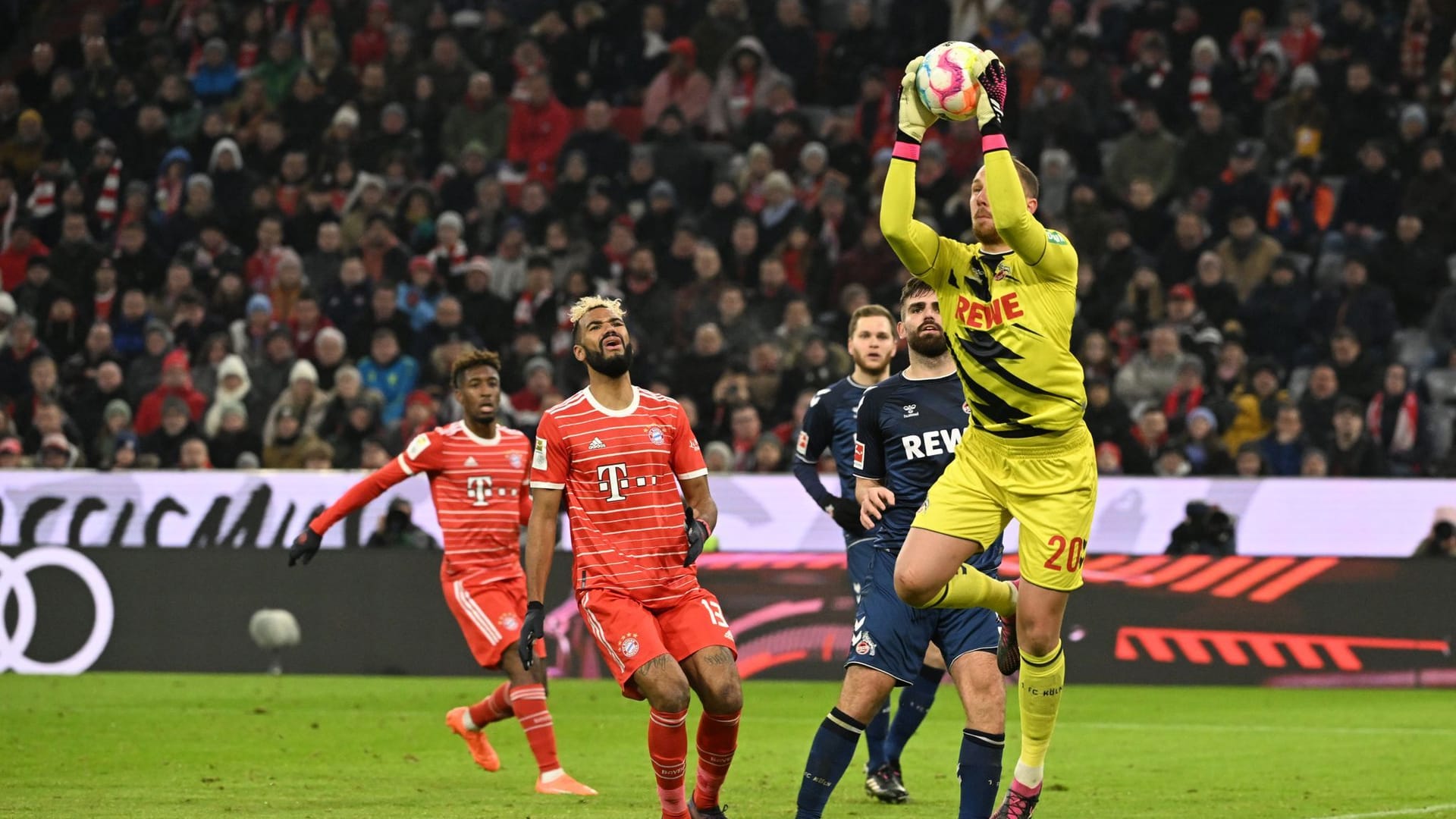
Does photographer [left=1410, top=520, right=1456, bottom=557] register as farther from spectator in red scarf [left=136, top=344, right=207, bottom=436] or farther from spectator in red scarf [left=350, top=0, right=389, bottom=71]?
spectator in red scarf [left=350, top=0, right=389, bottom=71]

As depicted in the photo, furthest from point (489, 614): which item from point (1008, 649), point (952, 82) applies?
point (952, 82)

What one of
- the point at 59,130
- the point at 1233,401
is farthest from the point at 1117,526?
the point at 59,130

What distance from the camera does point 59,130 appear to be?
81.5 ft

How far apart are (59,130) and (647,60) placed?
7727mm

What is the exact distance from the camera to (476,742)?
37.2ft

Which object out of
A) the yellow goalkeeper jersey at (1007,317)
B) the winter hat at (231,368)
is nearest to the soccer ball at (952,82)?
the yellow goalkeeper jersey at (1007,317)

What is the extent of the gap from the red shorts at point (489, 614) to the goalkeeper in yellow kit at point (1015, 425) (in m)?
3.82

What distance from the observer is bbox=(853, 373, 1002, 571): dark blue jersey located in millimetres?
8766

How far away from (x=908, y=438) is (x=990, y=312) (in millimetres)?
1261

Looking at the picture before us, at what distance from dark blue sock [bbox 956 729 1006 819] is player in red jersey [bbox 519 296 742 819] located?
998mm

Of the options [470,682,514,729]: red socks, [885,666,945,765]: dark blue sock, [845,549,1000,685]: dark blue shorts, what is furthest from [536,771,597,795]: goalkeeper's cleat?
[845,549,1000,685]: dark blue shorts

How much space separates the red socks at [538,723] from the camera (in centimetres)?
1052

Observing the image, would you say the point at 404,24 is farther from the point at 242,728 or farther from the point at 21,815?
the point at 21,815

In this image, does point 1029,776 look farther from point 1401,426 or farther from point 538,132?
point 538,132
